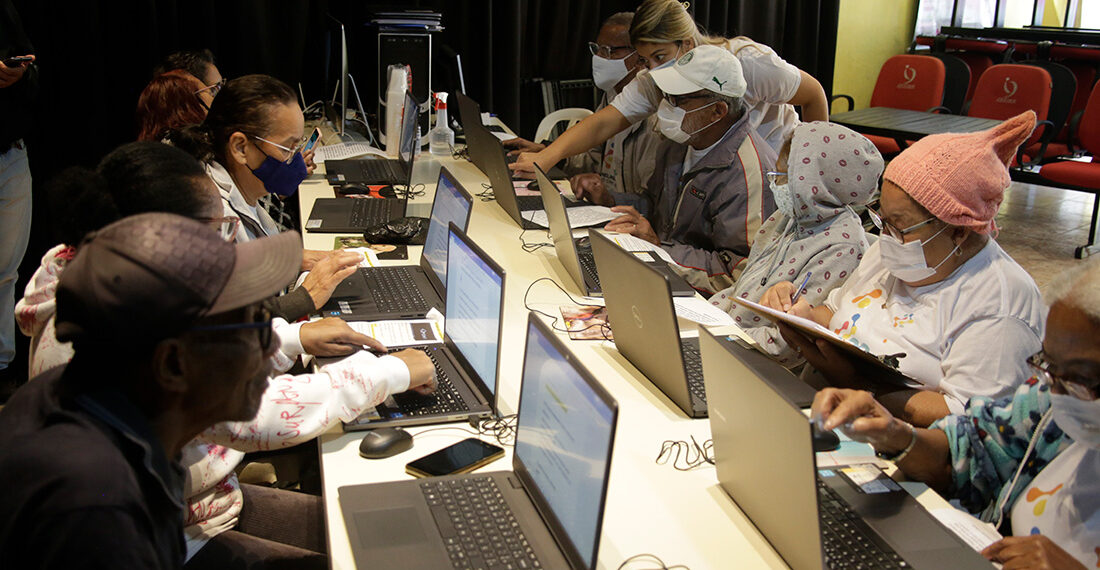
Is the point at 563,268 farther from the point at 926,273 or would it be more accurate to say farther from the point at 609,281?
the point at 926,273

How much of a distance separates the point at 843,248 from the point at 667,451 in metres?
0.99

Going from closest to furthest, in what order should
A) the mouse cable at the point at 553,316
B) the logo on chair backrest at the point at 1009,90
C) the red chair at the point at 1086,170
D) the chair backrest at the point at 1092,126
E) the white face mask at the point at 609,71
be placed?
the mouse cable at the point at 553,316 → the white face mask at the point at 609,71 → the red chair at the point at 1086,170 → the chair backrest at the point at 1092,126 → the logo on chair backrest at the point at 1009,90

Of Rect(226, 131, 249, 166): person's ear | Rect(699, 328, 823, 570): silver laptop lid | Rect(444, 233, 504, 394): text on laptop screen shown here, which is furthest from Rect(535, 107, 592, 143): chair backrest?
Rect(699, 328, 823, 570): silver laptop lid

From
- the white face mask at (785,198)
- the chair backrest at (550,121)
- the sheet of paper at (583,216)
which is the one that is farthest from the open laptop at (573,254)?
the chair backrest at (550,121)

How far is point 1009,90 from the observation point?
20.4ft

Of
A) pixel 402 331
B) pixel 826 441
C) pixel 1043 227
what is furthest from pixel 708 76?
pixel 1043 227

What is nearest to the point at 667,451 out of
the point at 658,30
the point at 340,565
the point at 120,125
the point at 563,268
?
the point at 340,565

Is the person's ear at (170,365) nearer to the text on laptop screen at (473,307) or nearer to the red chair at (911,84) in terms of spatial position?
the text on laptop screen at (473,307)

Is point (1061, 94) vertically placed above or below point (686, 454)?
above

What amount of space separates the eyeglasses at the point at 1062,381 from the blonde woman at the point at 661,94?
6.92 feet

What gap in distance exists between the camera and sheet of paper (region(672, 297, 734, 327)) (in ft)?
7.70

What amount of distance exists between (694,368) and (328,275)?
1019 mm

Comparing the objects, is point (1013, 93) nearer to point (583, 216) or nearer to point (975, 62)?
point (975, 62)

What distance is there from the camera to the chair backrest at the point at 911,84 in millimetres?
6445
